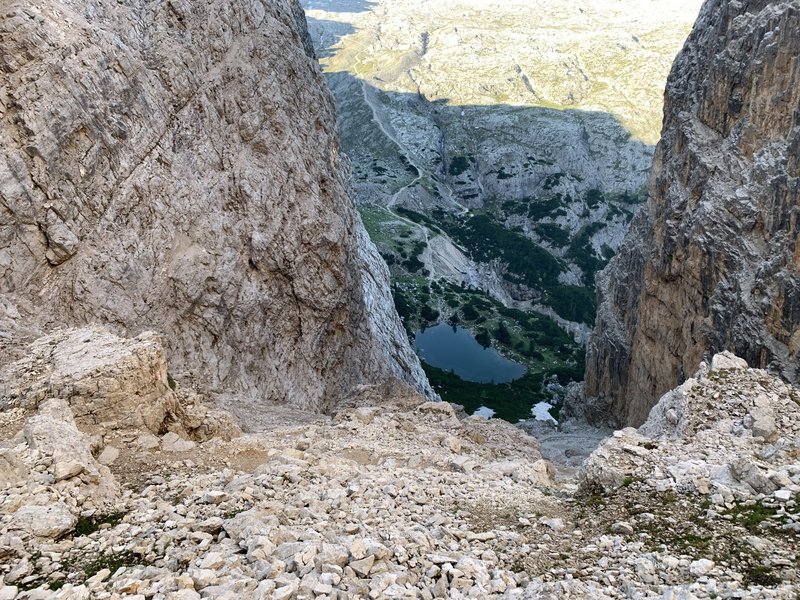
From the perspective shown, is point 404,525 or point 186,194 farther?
point 186,194

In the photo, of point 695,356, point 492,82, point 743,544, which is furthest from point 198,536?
point 492,82

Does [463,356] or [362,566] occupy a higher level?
[362,566]

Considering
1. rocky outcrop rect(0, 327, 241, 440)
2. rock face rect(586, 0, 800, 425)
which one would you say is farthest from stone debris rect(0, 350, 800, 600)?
rock face rect(586, 0, 800, 425)

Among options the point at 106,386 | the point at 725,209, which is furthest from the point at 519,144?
the point at 106,386

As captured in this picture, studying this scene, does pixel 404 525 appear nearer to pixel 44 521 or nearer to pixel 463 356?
pixel 44 521

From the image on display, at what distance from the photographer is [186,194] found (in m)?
29.1

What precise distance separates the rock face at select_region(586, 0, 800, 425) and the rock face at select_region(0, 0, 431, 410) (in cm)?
2346

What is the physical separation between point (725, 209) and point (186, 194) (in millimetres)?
33291

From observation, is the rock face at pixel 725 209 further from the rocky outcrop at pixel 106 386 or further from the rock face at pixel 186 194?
the rocky outcrop at pixel 106 386

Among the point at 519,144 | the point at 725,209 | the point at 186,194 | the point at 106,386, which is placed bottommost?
the point at 106,386

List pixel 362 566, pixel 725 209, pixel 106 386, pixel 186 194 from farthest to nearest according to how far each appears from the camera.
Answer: pixel 725 209, pixel 186 194, pixel 106 386, pixel 362 566

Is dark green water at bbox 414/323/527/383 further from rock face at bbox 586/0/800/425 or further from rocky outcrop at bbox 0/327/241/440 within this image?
rocky outcrop at bbox 0/327/241/440

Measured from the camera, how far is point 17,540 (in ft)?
28.7

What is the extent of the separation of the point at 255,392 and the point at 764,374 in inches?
902
